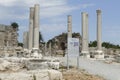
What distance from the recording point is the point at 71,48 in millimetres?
20469

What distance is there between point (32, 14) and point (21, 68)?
21.4 metres

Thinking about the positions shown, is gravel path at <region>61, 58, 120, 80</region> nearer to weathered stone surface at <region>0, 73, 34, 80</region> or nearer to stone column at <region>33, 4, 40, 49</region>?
weathered stone surface at <region>0, 73, 34, 80</region>

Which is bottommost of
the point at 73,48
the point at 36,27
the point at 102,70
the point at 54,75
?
the point at 102,70

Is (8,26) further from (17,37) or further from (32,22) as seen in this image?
(32,22)

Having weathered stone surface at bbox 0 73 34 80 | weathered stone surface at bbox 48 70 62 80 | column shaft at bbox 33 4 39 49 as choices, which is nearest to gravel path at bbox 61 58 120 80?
weathered stone surface at bbox 48 70 62 80

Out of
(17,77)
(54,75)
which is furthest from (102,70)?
(17,77)

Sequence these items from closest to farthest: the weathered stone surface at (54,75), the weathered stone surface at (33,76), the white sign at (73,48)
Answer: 1. the weathered stone surface at (33,76)
2. the weathered stone surface at (54,75)
3. the white sign at (73,48)

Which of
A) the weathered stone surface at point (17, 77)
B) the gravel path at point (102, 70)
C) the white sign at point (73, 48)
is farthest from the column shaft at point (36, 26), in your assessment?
the weathered stone surface at point (17, 77)

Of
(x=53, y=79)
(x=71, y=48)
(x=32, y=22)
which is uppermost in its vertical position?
(x=32, y=22)

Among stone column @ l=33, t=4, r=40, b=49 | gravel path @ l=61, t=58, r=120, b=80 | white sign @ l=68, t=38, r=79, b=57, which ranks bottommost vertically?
gravel path @ l=61, t=58, r=120, b=80

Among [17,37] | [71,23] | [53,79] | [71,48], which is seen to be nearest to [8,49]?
[71,23]

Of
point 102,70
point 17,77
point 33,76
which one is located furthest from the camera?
point 102,70

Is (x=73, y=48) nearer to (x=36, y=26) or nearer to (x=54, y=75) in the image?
(x=54, y=75)

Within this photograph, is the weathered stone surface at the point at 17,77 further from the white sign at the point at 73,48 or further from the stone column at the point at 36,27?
the stone column at the point at 36,27
